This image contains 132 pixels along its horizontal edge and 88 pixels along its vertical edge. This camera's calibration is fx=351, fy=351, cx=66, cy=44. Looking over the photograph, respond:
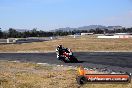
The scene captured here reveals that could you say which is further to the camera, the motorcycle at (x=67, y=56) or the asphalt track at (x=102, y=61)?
the motorcycle at (x=67, y=56)

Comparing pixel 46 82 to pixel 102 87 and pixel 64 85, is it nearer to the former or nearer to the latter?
pixel 64 85

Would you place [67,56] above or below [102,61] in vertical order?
above

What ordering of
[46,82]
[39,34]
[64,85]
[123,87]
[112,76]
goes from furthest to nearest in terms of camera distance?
[39,34]
[46,82]
[64,85]
[123,87]
[112,76]


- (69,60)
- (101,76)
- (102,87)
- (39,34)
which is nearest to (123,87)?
(102,87)

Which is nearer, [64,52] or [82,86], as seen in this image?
[82,86]

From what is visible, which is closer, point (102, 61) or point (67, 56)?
point (102, 61)

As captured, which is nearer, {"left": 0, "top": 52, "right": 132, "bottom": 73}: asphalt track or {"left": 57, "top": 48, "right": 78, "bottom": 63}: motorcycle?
{"left": 0, "top": 52, "right": 132, "bottom": 73}: asphalt track

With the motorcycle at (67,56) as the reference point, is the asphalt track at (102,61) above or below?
below

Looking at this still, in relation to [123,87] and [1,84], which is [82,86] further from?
[1,84]

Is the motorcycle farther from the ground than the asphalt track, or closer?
farther from the ground

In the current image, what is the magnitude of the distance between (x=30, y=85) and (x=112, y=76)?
4.74 meters

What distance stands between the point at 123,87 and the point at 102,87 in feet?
3.22

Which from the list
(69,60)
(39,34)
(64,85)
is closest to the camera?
(64,85)

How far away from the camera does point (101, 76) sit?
14.4 m
